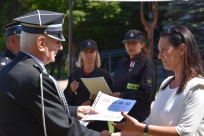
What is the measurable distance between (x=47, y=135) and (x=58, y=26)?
Answer: 0.73m

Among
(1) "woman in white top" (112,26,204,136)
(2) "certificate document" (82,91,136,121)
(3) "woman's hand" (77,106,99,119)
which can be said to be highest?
(1) "woman in white top" (112,26,204,136)

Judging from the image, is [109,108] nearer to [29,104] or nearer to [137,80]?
[137,80]

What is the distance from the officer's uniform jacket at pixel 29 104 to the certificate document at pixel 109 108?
99cm

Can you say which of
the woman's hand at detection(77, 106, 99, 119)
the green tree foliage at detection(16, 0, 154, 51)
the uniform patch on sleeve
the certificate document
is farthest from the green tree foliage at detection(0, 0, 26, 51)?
the woman's hand at detection(77, 106, 99, 119)

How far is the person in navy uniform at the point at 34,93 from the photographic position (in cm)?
262

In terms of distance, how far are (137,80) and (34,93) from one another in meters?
2.72

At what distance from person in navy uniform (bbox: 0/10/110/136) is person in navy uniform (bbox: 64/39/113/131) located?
9.10ft

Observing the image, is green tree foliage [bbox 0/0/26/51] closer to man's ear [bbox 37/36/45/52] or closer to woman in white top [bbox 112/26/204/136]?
woman in white top [bbox 112/26/204/136]

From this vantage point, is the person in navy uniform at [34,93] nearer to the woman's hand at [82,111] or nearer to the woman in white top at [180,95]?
the woman in white top at [180,95]

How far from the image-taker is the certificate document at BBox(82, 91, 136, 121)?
3.84 meters

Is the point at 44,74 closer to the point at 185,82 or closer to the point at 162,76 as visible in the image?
the point at 185,82

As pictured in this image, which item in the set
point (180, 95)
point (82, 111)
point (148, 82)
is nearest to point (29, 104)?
point (82, 111)

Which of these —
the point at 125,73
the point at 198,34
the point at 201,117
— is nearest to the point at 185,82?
the point at 201,117

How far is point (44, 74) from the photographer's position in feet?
8.80
